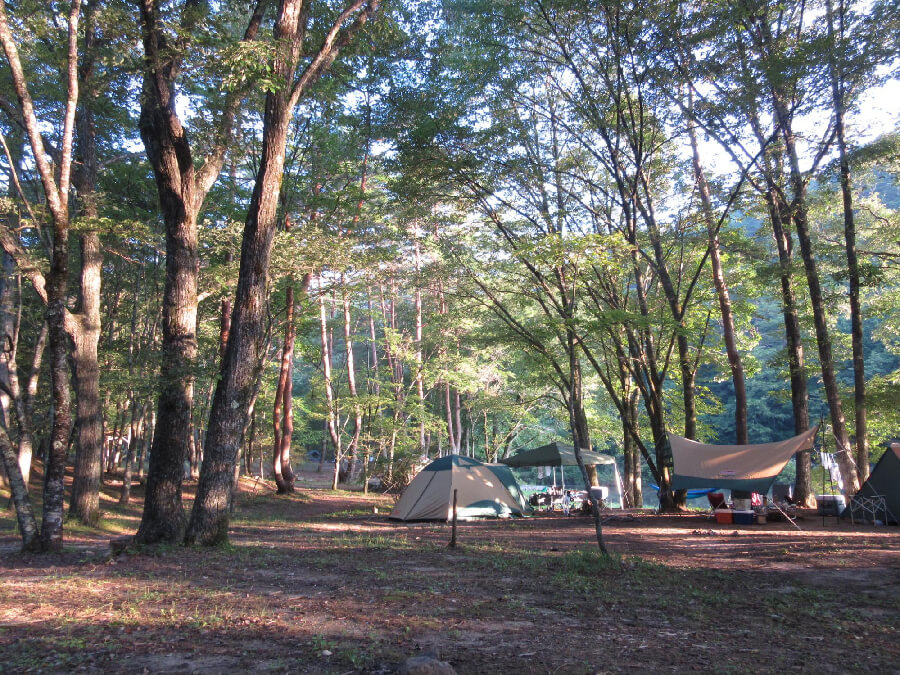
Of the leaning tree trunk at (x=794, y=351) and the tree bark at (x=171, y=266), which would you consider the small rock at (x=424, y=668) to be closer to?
the tree bark at (x=171, y=266)

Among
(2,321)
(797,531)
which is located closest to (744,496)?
(797,531)

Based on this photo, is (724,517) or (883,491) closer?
(883,491)

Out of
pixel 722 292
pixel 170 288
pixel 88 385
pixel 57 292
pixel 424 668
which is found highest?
pixel 722 292

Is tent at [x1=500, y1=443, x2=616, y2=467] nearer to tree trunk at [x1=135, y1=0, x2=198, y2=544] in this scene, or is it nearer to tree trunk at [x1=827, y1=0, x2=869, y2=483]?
tree trunk at [x1=827, y1=0, x2=869, y2=483]

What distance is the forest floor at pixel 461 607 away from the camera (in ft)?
11.4

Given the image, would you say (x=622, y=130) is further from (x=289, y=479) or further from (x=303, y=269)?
(x=289, y=479)

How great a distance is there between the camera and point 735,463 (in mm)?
10695

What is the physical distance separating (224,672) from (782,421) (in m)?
41.1

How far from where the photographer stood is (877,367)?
102 ft

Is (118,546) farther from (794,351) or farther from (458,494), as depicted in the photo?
(794,351)

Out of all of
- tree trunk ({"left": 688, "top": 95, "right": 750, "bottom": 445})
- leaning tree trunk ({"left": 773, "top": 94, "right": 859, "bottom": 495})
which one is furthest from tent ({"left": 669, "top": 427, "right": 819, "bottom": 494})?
tree trunk ({"left": 688, "top": 95, "right": 750, "bottom": 445})

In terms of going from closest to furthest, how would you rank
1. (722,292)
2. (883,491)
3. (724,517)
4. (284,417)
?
1. (883,491)
2. (724,517)
3. (722,292)
4. (284,417)

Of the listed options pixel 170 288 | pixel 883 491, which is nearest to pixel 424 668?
pixel 170 288

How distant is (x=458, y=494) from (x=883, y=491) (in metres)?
8.56
